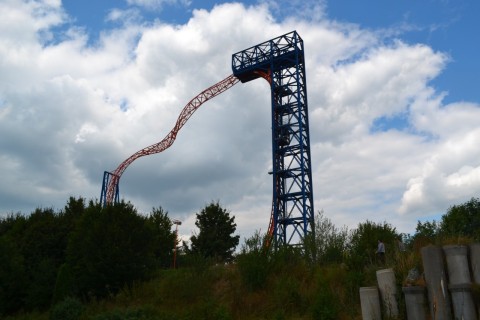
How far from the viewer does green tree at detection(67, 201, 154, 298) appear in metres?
20.6

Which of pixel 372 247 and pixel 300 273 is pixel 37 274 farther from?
pixel 372 247

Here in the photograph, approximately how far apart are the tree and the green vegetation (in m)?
16.4

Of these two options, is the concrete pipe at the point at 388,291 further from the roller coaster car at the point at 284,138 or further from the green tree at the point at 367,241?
the roller coaster car at the point at 284,138

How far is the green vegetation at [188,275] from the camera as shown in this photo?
15336 mm

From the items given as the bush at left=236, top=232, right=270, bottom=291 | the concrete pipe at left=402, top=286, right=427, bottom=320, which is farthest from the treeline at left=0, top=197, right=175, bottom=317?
the concrete pipe at left=402, top=286, right=427, bottom=320

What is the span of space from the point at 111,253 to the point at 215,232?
22332 millimetres

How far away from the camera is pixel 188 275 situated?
19.2m

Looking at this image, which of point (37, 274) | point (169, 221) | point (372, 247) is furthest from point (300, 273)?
point (169, 221)

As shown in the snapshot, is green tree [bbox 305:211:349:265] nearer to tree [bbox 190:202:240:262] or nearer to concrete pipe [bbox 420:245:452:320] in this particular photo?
concrete pipe [bbox 420:245:452:320]

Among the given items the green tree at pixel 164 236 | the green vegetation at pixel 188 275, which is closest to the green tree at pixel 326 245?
the green vegetation at pixel 188 275

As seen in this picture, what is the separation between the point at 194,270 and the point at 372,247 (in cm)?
729

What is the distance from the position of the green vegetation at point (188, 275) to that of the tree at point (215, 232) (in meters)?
16.4

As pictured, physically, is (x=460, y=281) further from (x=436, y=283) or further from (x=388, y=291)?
(x=388, y=291)

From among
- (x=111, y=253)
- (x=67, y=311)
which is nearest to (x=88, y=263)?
(x=111, y=253)
